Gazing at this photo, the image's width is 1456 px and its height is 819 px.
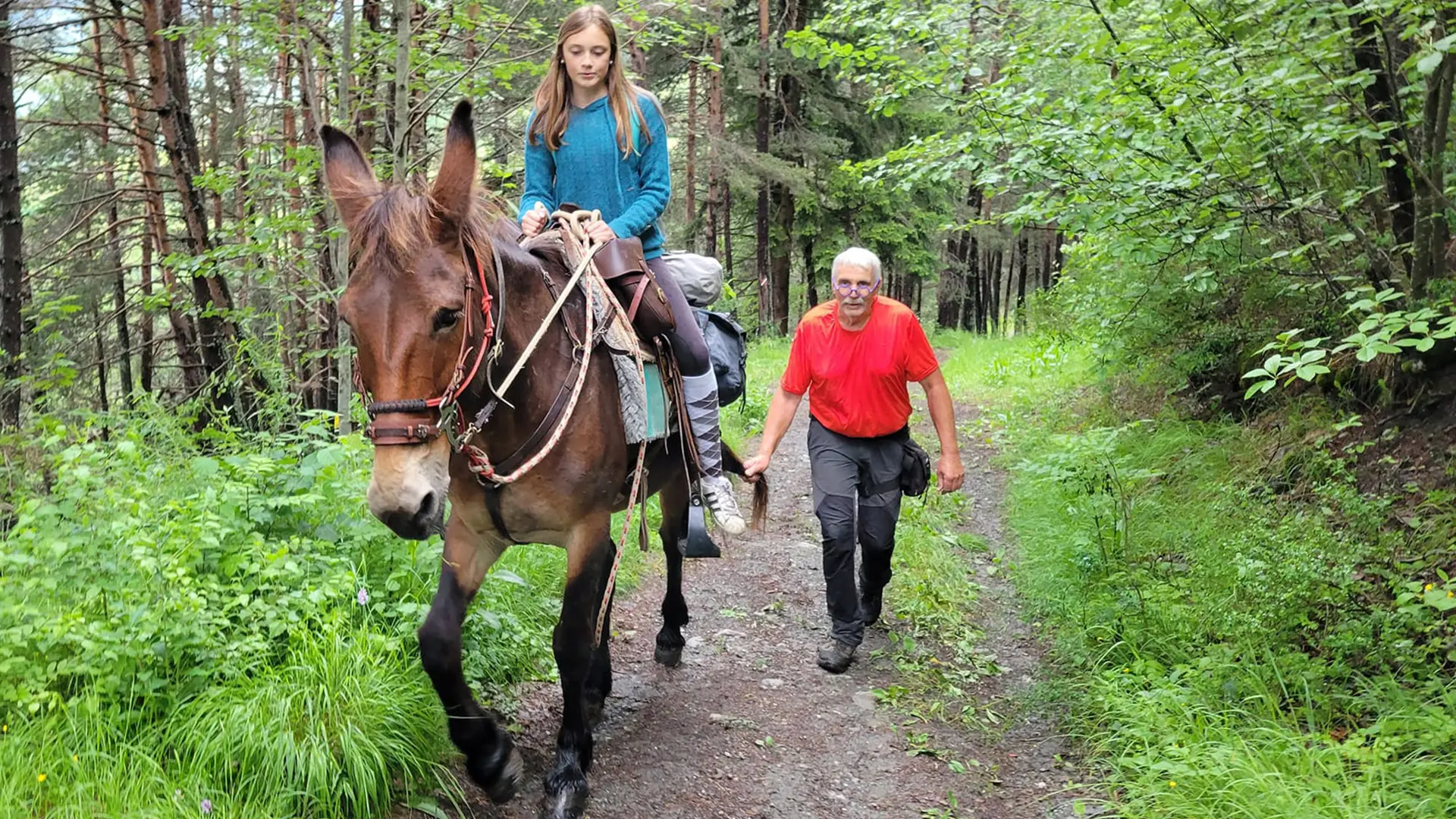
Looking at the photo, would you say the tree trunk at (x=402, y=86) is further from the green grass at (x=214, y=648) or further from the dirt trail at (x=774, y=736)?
the dirt trail at (x=774, y=736)

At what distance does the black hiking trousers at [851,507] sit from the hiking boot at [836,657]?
0.13 ft

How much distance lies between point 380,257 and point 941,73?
4.61 m

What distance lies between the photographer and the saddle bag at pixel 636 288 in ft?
12.0

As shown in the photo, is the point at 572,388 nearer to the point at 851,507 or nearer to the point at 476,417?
the point at 476,417

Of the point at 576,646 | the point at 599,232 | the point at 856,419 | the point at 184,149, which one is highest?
the point at 184,149

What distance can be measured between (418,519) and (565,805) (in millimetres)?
1488

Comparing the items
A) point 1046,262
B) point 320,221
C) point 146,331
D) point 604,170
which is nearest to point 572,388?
point 604,170

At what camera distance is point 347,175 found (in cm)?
281

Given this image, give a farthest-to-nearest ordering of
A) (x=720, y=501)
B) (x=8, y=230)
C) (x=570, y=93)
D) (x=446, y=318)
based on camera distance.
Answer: (x=8, y=230), (x=720, y=501), (x=570, y=93), (x=446, y=318)

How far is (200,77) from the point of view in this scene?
13398mm

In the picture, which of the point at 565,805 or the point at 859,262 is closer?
the point at 565,805

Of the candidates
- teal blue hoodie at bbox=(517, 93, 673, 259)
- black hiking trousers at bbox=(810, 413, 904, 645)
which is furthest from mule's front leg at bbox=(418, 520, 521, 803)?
black hiking trousers at bbox=(810, 413, 904, 645)

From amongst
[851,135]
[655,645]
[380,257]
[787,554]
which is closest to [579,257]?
[380,257]

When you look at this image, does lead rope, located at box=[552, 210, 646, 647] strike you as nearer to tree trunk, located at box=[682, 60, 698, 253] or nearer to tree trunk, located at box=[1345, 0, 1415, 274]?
tree trunk, located at box=[1345, 0, 1415, 274]
